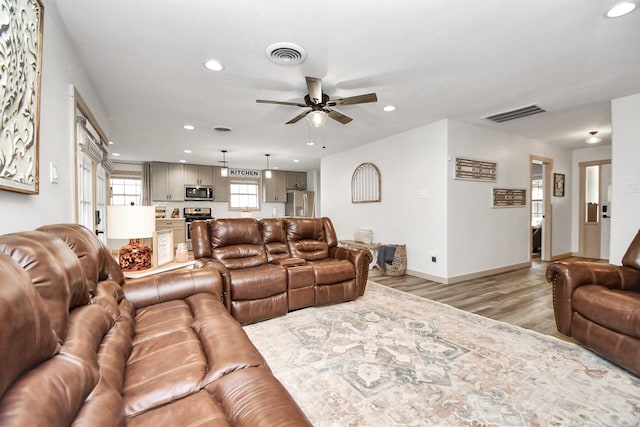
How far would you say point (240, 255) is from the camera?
3.25m

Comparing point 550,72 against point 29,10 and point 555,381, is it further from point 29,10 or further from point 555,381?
point 29,10

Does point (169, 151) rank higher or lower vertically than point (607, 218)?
higher

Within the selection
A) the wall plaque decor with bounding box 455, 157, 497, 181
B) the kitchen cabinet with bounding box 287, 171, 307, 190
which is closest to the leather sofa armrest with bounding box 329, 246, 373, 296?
the wall plaque decor with bounding box 455, 157, 497, 181

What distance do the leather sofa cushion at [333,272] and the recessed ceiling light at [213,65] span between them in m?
2.22

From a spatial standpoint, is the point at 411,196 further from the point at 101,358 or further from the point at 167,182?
the point at 167,182

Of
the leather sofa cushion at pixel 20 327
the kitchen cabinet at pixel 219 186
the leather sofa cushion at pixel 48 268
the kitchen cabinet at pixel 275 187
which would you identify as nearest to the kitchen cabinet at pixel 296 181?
the kitchen cabinet at pixel 275 187

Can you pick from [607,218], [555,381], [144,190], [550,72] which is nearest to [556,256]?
[607,218]

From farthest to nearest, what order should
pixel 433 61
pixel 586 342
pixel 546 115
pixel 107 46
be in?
pixel 546 115, pixel 433 61, pixel 107 46, pixel 586 342

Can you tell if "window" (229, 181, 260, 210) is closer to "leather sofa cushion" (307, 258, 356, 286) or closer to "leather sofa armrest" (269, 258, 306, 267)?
"leather sofa armrest" (269, 258, 306, 267)

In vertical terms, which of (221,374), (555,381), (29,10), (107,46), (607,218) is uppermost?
(107,46)

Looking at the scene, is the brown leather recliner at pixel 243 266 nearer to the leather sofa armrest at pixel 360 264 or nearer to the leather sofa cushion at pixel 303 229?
the leather sofa cushion at pixel 303 229

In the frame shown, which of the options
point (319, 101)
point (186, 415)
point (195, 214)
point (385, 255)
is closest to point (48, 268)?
point (186, 415)

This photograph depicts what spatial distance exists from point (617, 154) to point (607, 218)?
351 centimetres

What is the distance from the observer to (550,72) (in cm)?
272
